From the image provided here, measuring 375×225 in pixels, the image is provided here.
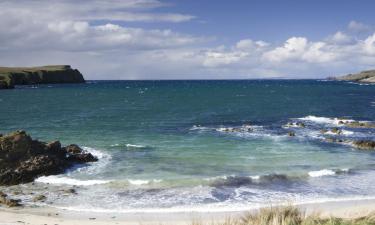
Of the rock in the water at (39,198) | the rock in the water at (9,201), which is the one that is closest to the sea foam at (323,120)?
the rock in the water at (39,198)

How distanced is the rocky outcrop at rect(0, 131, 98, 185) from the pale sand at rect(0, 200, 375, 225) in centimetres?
678

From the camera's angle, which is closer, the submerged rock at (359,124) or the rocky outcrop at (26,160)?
the rocky outcrop at (26,160)

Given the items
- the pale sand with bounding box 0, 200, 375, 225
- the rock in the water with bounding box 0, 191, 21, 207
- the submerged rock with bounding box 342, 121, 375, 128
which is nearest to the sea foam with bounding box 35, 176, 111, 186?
the rock in the water with bounding box 0, 191, 21, 207

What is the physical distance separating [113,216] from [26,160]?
1198 centimetres

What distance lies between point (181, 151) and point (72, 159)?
9.48m

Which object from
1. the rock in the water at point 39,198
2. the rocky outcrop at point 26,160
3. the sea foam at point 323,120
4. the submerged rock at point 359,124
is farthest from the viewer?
the sea foam at point 323,120

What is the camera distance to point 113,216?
941 inches

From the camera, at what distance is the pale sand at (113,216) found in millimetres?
22531

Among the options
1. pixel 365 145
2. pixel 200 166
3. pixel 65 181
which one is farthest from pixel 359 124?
pixel 65 181

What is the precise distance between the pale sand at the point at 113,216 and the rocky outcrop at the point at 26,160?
6782mm

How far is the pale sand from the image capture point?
22.5 m

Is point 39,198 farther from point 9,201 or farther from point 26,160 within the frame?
point 26,160

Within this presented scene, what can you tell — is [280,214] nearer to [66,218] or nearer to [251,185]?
[66,218]

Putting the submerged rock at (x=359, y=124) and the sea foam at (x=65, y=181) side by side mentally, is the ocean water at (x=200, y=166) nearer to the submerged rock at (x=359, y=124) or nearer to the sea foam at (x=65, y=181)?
the sea foam at (x=65, y=181)
